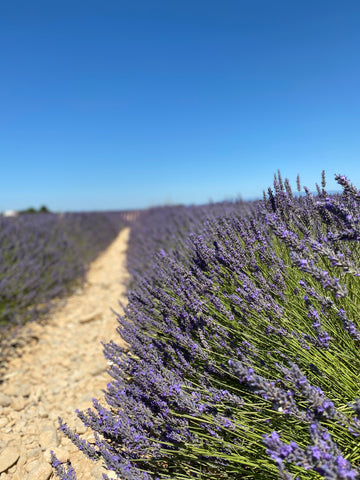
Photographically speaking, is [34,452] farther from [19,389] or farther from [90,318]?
[90,318]

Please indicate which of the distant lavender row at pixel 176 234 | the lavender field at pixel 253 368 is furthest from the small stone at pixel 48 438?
the distant lavender row at pixel 176 234

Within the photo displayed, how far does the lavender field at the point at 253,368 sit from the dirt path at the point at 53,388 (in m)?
0.37

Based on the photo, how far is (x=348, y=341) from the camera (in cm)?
129

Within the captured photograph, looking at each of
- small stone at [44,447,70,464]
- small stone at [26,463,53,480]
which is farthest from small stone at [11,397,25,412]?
small stone at [26,463,53,480]

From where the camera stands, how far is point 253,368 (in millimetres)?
1299

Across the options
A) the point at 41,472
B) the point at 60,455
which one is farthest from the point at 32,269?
the point at 41,472

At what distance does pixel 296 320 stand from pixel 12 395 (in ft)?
8.42

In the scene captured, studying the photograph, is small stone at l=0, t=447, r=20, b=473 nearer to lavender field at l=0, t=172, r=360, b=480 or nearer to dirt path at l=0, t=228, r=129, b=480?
dirt path at l=0, t=228, r=129, b=480

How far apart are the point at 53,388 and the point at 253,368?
2.29m

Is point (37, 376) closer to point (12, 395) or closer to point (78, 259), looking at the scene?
point (12, 395)

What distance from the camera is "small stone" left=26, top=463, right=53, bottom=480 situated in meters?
1.64

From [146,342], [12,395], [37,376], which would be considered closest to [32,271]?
[37,376]

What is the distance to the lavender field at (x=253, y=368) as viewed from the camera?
0.95 m

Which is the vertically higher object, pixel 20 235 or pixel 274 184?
pixel 274 184
